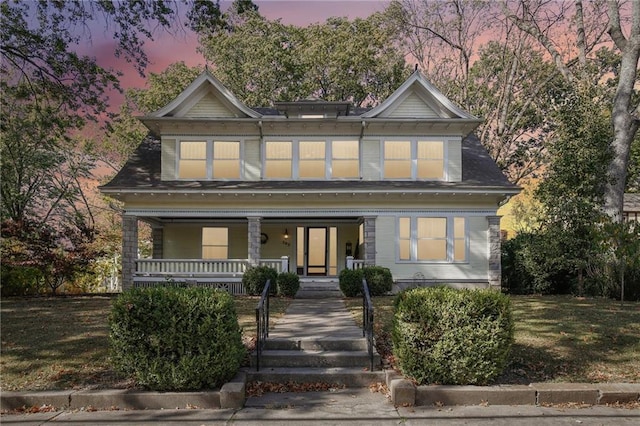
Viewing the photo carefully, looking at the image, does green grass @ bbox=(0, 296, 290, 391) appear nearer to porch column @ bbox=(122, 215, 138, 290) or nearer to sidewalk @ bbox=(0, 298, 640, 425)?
sidewalk @ bbox=(0, 298, 640, 425)

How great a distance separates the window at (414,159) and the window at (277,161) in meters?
3.97

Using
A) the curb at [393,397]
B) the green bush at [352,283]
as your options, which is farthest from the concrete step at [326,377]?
the green bush at [352,283]

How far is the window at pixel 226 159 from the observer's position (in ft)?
63.7

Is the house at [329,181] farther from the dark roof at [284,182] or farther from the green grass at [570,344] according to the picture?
the green grass at [570,344]

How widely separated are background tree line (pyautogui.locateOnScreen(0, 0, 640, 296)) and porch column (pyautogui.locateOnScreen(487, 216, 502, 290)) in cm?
119

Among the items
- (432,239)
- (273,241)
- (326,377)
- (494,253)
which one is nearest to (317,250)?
(273,241)

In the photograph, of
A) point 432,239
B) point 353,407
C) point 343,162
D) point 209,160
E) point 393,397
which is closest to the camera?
point 353,407

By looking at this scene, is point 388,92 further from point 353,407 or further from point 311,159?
point 353,407

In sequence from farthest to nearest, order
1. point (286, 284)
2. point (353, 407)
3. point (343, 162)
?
point (343, 162), point (286, 284), point (353, 407)

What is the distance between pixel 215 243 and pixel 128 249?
12.5 feet

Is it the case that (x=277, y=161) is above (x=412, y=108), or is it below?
below

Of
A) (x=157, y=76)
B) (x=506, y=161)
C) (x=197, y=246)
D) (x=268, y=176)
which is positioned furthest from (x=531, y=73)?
(x=157, y=76)

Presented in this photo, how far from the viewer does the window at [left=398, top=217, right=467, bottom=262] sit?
18938 mm

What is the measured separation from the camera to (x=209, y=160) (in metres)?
19.3
